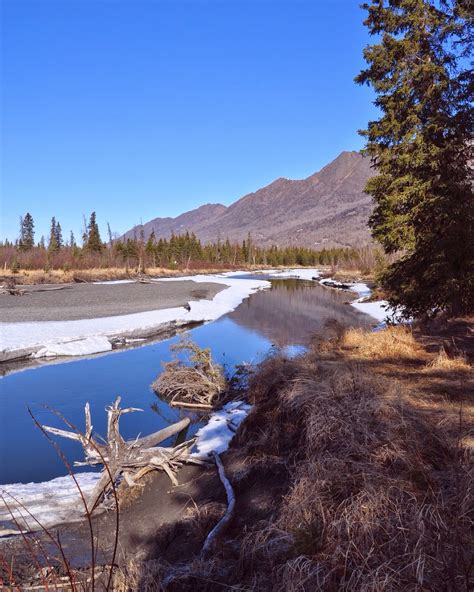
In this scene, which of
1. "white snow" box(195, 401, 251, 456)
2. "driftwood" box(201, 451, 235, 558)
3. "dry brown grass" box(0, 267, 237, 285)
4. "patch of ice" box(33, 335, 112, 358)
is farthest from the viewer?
"dry brown grass" box(0, 267, 237, 285)

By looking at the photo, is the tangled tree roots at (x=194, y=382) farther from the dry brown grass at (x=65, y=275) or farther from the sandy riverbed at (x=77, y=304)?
the dry brown grass at (x=65, y=275)

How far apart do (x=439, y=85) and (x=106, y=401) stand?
41.6ft

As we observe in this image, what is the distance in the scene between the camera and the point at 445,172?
11.6 m

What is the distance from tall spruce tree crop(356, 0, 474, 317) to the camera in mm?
10656

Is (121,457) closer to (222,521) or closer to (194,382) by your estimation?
(222,521)

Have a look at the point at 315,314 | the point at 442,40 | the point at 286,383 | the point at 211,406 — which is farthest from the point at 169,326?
the point at 442,40

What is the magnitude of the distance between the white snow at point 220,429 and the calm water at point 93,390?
0.56m

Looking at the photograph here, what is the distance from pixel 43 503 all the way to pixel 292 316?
22505mm

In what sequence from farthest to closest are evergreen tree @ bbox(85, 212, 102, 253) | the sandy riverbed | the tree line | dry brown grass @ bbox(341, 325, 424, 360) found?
1. evergreen tree @ bbox(85, 212, 102, 253)
2. the tree line
3. the sandy riverbed
4. dry brown grass @ bbox(341, 325, 424, 360)

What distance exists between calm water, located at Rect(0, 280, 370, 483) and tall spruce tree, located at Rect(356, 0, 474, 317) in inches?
214

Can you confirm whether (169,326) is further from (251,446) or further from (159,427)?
(251,446)

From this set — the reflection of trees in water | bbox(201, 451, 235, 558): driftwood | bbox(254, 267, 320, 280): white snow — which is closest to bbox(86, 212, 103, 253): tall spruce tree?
bbox(254, 267, 320, 280): white snow

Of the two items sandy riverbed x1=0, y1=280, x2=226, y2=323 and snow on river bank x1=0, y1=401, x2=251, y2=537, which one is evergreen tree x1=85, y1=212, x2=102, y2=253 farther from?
snow on river bank x1=0, y1=401, x2=251, y2=537

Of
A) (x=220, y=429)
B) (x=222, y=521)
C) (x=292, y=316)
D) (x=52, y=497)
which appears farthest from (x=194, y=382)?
(x=292, y=316)
